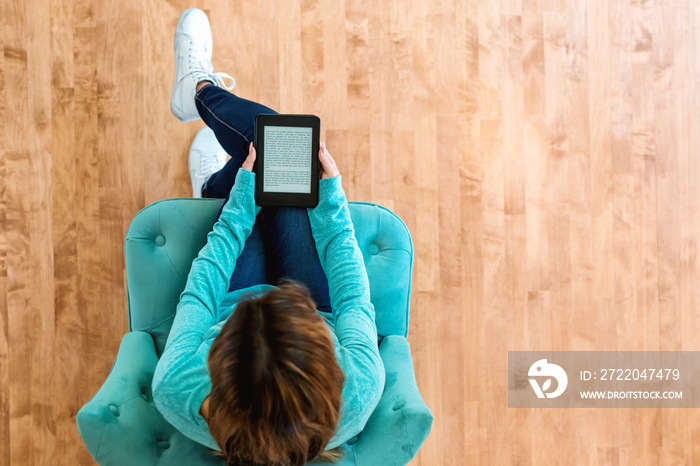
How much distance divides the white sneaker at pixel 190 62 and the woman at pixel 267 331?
0.28 ft

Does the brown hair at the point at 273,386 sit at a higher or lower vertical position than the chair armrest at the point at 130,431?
higher

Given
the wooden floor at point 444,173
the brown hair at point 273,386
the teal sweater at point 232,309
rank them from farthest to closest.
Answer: the wooden floor at point 444,173 < the teal sweater at point 232,309 < the brown hair at point 273,386

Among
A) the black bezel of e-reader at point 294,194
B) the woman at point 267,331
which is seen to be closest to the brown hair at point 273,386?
the woman at point 267,331

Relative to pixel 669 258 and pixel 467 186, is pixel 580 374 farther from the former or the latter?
pixel 467 186

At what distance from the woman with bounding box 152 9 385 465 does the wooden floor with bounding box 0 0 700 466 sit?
38cm

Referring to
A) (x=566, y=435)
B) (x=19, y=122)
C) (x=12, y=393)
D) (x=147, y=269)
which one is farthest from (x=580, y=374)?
(x=19, y=122)

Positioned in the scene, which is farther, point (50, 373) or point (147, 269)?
point (50, 373)

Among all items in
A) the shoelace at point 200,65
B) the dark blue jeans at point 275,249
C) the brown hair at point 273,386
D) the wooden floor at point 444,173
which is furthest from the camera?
the wooden floor at point 444,173

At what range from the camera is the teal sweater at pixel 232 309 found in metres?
0.79

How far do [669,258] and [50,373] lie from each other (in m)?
1.86

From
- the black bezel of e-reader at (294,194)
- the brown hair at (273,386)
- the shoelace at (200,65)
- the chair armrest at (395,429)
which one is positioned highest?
the shoelace at (200,65)

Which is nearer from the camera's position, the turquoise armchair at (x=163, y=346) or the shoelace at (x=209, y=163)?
the turquoise armchair at (x=163, y=346)

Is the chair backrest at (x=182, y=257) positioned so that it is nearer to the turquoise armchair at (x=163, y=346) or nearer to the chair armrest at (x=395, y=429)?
the turquoise armchair at (x=163, y=346)

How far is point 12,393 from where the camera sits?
1426 millimetres
